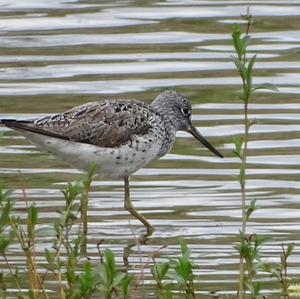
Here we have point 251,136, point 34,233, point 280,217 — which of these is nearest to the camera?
point 34,233

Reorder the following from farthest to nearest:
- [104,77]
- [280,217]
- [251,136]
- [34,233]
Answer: [104,77] → [251,136] → [280,217] → [34,233]

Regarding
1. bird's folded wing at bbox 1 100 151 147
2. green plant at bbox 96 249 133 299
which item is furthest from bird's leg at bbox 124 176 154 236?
green plant at bbox 96 249 133 299

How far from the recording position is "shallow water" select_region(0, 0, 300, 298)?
32.0 feet

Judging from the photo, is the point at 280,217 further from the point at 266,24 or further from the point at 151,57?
the point at 266,24

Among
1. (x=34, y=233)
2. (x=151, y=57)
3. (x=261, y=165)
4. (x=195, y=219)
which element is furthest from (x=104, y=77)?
(x=34, y=233)

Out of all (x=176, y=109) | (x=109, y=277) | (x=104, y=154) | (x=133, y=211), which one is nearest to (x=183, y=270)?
(x=109, y=277)

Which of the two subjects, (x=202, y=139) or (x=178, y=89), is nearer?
(x=202, y=139)

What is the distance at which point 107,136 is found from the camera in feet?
34.1

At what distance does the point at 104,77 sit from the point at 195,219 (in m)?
3.88

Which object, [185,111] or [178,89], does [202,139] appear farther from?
[178,89]

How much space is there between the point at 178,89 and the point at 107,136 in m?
2.96

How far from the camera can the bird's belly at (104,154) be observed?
10.2 metres

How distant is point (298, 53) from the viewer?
46.6 ft

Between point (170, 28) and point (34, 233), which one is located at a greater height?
point (34, 233)
